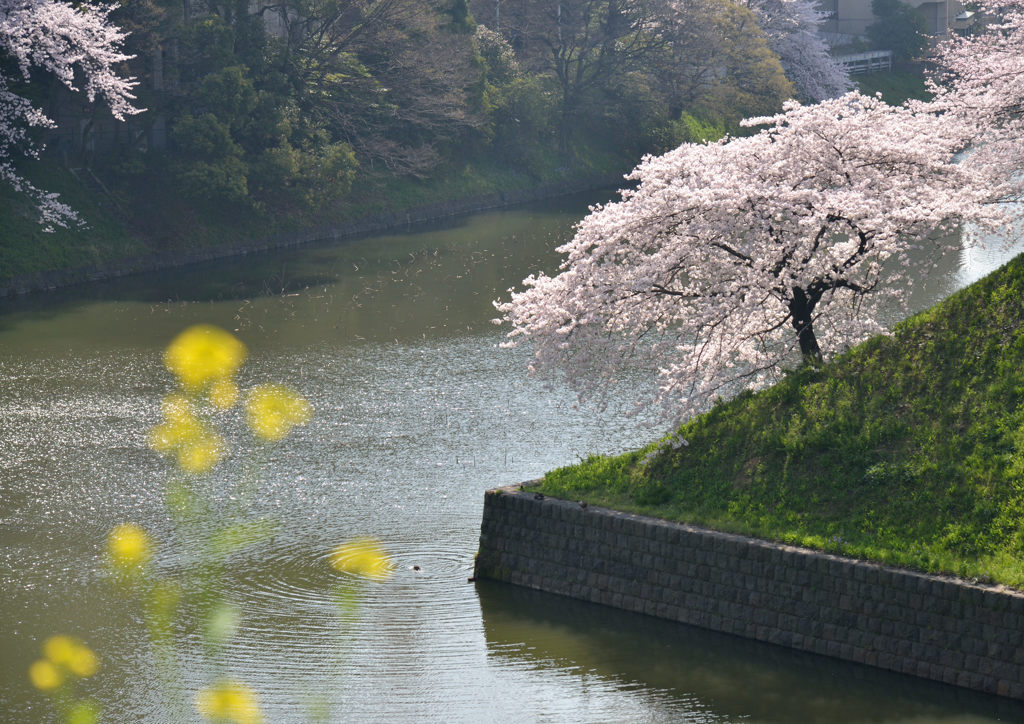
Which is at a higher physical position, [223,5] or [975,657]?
[223,5]

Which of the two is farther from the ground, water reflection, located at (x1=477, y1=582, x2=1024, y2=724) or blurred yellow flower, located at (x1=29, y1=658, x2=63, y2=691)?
water reflection, located at (x1=477, y1=582, x2=1024, y2=724)

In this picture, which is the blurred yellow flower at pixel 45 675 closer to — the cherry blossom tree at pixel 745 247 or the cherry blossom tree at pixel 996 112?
the cherry blossom tree at pixel 745 247

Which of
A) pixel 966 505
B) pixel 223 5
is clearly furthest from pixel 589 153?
pixel 966 505

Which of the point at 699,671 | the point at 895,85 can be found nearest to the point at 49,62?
the point at 699,671

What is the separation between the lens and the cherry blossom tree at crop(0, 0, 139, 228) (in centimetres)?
3325

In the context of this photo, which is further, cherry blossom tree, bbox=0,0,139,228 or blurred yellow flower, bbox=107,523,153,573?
cherry blossom tree, bbox=0,0,139,228

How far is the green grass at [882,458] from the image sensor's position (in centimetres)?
1337

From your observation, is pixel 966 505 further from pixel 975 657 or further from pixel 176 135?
pixel 176 135

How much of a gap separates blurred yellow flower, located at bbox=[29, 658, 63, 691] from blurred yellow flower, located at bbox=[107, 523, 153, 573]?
2408 mm

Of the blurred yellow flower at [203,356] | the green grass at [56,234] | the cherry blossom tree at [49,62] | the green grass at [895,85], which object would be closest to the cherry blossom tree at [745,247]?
the blurred yellow flower at [203,356]

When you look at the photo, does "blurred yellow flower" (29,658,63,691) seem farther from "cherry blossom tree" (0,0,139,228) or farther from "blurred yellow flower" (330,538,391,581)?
"cherry blossom tree" (0,0,139,228)

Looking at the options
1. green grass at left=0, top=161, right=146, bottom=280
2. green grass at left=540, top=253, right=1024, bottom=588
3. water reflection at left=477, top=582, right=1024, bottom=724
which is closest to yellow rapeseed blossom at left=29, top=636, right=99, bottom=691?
water reflection at left=477, top=582, right=1024, bottom=724

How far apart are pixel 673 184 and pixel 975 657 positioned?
7.02 metres

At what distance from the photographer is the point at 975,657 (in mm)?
12055
